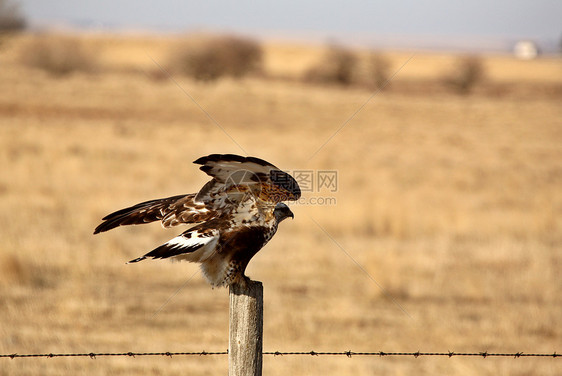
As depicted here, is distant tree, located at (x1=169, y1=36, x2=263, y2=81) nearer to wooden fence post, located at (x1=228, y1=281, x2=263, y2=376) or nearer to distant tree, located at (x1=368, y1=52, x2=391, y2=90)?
distant tree, located at (x1=368, y1=52, x2=391, y2=90)

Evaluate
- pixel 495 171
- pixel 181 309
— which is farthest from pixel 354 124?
pixel 181 309

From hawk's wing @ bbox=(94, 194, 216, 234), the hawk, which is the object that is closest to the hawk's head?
the hawk

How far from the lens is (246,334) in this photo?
140 inches

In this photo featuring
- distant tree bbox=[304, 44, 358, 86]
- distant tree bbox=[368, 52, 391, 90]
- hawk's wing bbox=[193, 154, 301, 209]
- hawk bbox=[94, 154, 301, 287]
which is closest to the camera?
hawk's wing bbox=[193, 154, 301, 209]

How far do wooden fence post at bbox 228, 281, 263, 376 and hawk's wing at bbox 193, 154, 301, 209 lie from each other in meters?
0.50

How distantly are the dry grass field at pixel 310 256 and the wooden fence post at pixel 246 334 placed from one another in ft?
10.1

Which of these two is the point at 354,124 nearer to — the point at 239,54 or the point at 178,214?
the point at 178,214

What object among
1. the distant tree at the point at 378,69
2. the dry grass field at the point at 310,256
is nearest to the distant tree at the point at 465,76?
the distant tree at the point at 378,69

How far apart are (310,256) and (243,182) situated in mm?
7159

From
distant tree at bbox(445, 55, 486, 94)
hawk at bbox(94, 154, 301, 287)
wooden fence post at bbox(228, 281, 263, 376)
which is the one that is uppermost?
distant tree at bbox(445, 55, 486, 94)

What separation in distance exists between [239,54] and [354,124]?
3023 centimetres

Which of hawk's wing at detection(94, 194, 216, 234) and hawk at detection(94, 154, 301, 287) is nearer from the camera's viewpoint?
hawk at detection(94, 154, 301, 287)

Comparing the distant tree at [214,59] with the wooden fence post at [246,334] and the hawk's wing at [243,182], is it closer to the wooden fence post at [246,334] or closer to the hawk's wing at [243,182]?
the hawk's wing at [243,182]

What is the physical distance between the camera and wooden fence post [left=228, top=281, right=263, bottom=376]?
3564 mm
